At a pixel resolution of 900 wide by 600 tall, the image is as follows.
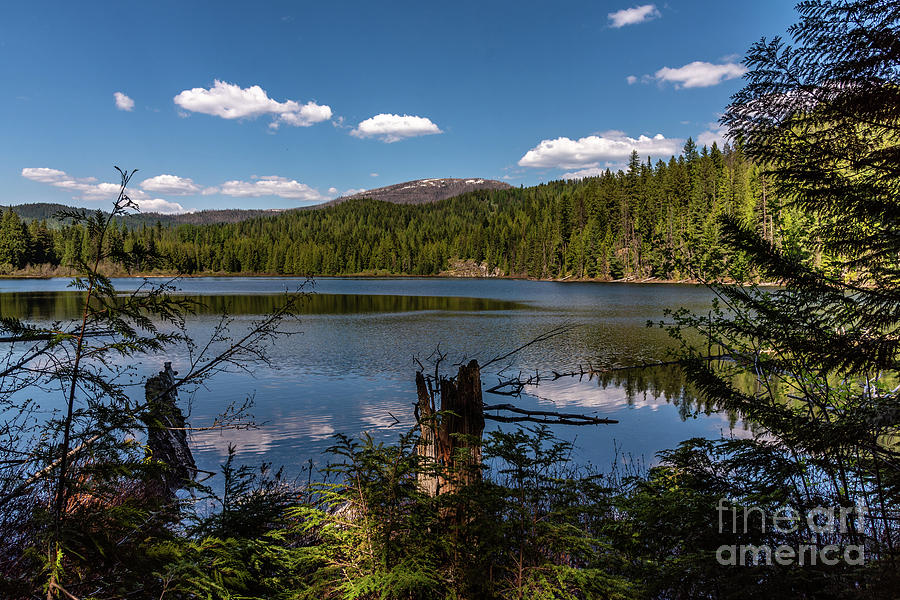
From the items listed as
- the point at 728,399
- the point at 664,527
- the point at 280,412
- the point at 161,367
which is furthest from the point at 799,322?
the point at 161,367

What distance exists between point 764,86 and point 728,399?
2.14m

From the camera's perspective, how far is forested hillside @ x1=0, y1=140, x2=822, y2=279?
43.9ft

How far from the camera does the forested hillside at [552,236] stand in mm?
13382

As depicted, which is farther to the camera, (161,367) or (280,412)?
(161,367)

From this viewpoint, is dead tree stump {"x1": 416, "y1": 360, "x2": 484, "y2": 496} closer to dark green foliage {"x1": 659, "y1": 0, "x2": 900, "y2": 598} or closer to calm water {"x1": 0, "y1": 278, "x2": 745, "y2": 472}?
dark green foliage {"x1": 659, "y1": 0, "x2": 900, "y2": 598}

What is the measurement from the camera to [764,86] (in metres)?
3.19

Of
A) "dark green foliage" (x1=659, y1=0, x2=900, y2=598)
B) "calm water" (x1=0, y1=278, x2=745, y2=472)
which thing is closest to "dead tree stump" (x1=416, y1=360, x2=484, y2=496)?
"dark green foliage" (x1=659, y1=0, x2=900, y2=598)

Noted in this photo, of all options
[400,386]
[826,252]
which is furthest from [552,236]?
[826,252]

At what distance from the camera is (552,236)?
91375 mm

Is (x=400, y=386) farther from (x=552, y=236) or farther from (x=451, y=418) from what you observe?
(x=552, y=236)

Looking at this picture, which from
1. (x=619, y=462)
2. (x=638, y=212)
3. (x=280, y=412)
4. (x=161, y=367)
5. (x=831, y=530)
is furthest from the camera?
(x=638, y=212)

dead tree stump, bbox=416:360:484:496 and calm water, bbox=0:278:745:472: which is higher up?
dead tree stump, bbox=416:360:484:496

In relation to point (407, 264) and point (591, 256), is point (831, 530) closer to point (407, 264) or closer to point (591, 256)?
point (591, 256)

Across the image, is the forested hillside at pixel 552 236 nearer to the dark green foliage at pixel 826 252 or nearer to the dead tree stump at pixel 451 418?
the dark green foliage at pixel 826 252
